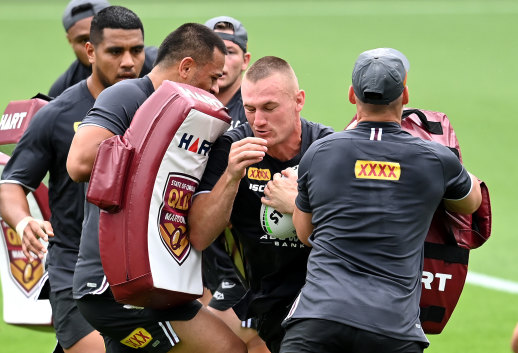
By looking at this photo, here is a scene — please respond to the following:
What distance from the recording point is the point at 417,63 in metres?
20.8

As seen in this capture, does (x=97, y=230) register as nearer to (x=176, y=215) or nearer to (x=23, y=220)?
(x=176, y=215)

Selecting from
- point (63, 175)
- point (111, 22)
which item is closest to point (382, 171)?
point (63, 175)

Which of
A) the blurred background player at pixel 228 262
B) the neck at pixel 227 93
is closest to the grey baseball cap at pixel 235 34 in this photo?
the blurred background player at pixel 228 262

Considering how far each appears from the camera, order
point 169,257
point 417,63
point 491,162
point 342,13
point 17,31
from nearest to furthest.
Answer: point 169,257
point 491,162
point 417,63
point 17,31
point 342,13

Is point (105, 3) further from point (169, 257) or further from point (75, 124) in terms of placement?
point (169, 257)

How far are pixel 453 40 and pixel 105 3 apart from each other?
1496 centimetres

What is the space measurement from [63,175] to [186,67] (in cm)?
137

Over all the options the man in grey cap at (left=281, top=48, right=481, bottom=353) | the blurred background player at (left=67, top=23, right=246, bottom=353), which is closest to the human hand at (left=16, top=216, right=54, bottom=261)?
the blurred background player at (left=67, top=23, right=246, bottom=353)

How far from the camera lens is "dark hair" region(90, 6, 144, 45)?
690 cm

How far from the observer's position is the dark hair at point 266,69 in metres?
5.69

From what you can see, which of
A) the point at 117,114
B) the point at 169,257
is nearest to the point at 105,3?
the point at 117,114

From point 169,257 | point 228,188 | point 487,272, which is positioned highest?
point 228,188

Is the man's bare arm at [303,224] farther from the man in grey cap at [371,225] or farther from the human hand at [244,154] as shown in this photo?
the human hand at [244,154]

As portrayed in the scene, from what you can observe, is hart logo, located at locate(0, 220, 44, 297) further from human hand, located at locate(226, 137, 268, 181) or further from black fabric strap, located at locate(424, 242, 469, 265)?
black fabric strap, located at locate(424, 242, 469, 265)
